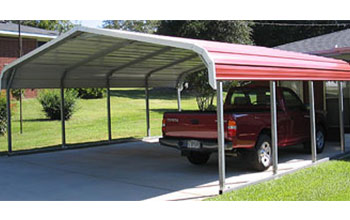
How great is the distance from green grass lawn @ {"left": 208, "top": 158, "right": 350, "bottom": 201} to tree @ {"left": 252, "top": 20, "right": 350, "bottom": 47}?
35815 mm

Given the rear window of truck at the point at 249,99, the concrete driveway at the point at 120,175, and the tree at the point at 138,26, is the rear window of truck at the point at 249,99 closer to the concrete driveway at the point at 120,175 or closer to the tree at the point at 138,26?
the concrete driveway at the point at 120,175

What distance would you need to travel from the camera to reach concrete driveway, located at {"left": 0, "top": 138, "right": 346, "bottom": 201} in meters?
7.54

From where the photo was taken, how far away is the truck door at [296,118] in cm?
1030

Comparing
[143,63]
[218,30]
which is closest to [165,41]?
[143,63]

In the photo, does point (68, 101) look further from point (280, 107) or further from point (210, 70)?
point (210, 70)

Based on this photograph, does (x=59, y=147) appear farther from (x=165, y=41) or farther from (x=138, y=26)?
(x=138, y=26)

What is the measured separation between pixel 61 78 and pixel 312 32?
35804mm

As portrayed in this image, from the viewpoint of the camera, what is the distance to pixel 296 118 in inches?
413

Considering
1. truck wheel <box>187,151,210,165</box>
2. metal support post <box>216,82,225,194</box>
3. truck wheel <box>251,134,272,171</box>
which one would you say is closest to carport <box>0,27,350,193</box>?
metal support post <box>216,82,225,194</box>

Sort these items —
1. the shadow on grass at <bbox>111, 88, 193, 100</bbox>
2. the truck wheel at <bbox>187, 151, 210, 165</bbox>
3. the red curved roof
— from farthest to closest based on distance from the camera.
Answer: the shadow on grass at <bbox>111, 88, 193, 100</bbox> → the truck wheel at <bbox>187, 151, 210, 165</bbox> → the red curved roof

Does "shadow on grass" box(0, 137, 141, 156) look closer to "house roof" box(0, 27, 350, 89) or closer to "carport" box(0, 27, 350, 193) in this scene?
"carport" box(0, 27, 350, 193)

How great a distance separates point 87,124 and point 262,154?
1335 cm

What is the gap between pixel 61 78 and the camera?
13414 millimetres

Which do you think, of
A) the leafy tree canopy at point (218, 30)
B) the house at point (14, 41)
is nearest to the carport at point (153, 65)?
the house at point (14, 41)
